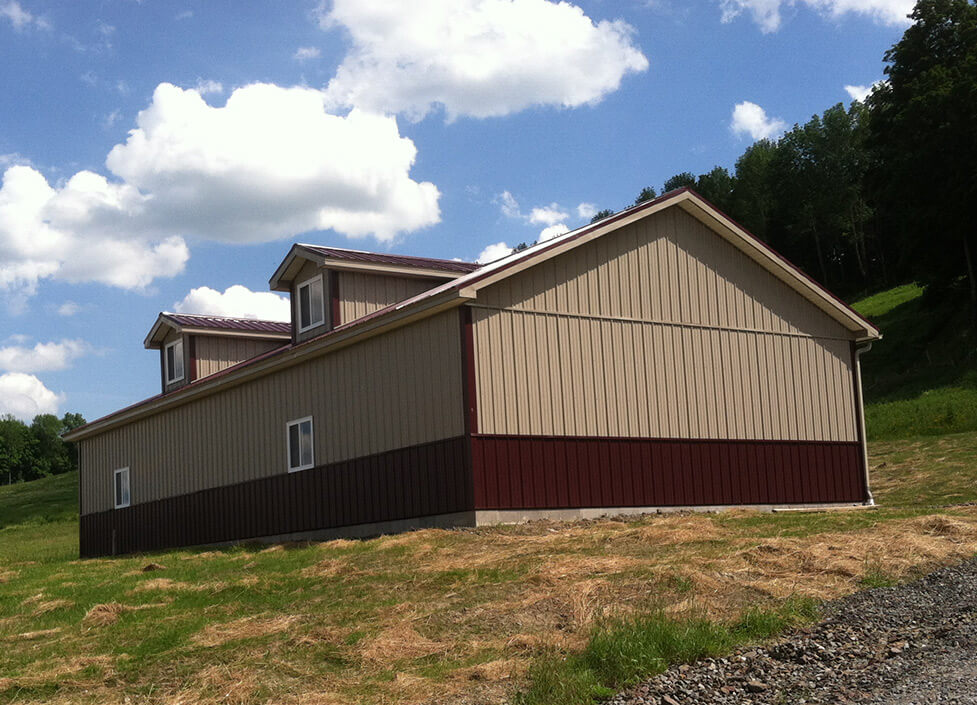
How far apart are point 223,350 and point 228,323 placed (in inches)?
31.2

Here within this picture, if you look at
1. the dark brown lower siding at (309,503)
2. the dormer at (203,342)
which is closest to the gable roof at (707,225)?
the dark brown lower siding at (309,503)

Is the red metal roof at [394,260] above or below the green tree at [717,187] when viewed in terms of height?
below

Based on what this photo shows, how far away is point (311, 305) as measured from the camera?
2508 cm

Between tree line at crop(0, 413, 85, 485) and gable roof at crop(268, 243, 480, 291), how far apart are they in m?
113

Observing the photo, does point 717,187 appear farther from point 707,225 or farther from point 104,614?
point 104,614

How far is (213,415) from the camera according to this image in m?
27.2

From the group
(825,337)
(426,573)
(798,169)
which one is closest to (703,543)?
(426,573)

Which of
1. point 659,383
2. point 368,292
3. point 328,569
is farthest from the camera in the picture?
point 368,292

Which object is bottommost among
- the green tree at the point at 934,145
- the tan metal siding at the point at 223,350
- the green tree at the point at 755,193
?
the tan metal siding at the point at 223,350

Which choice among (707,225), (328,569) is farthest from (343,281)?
(328,569)

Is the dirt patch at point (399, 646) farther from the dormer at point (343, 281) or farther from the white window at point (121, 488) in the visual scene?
the white window at point (121, 488)

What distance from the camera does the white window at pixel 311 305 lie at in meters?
24.8

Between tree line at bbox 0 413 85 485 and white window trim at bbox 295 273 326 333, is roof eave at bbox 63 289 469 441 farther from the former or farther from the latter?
tree line at bbox 0 413 85 485

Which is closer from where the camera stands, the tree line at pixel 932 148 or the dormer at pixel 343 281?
the dormer at pixel 343 281
